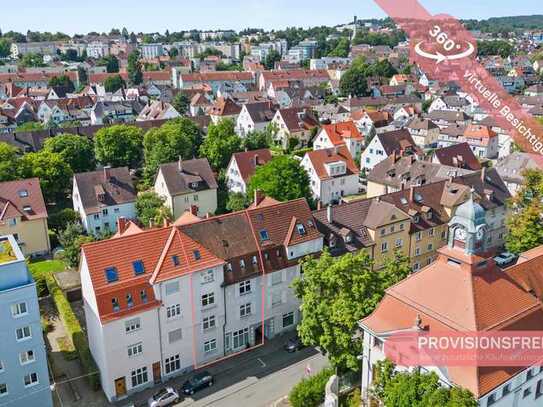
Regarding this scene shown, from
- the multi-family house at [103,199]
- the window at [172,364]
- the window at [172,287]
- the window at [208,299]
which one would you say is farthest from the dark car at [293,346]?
the multi-family house at [103,199]

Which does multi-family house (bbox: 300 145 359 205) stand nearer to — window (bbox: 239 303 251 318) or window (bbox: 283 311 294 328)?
window (bbox: 283 311 294 328)

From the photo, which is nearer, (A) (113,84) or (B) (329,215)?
(B) (329,215)

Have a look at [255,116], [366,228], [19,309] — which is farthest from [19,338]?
[255,116]

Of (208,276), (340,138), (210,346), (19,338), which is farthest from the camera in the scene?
(340,138)

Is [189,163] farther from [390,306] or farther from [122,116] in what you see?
[122,116]

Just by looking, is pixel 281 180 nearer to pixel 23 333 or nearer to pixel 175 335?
pixel 175 335

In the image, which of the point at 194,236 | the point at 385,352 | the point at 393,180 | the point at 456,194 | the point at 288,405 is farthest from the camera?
the point at 393,180

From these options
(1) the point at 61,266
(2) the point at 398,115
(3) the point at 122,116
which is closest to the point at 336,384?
(1) the point at 61,266
